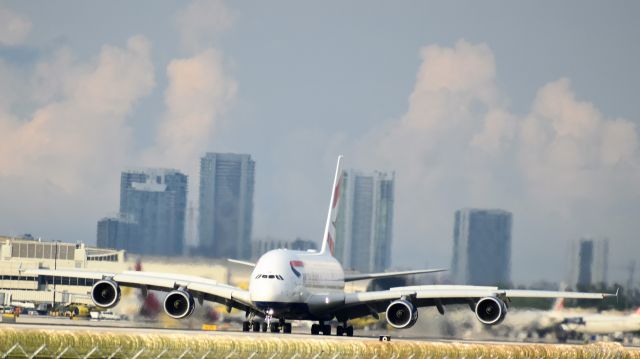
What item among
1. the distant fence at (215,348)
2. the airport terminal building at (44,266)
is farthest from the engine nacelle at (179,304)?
the airport terminal building at (44,266)

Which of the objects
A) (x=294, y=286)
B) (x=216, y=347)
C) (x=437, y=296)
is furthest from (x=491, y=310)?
(x=216, y=347)

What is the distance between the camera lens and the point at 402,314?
7419cm

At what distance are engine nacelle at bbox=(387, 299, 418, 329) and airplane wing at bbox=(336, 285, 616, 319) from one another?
47 centimetres

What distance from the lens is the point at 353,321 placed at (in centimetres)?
8519

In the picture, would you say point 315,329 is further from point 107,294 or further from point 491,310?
point 107,294

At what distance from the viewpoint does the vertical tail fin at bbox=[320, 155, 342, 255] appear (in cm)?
8788

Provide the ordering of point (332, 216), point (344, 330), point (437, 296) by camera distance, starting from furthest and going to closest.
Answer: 1. point (332, 216)
2. point (344, 330)
3. point (437, 296)

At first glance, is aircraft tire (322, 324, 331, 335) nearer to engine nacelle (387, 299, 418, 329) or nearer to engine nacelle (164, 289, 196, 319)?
engine nacelle (387, 299, 418, 329)

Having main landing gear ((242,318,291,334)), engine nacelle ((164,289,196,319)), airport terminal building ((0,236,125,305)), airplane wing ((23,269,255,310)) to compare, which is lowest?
airport terminal building ((0,236,125,305))

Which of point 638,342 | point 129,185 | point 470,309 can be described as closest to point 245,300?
point 470,309

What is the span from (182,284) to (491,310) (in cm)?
1572

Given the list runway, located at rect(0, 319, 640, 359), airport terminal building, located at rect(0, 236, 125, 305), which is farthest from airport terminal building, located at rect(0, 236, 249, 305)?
runway, located at rect(0, 319, 640, 359)

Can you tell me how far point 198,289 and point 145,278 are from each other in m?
2.88

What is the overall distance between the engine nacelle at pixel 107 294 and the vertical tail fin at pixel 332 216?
15.7m
